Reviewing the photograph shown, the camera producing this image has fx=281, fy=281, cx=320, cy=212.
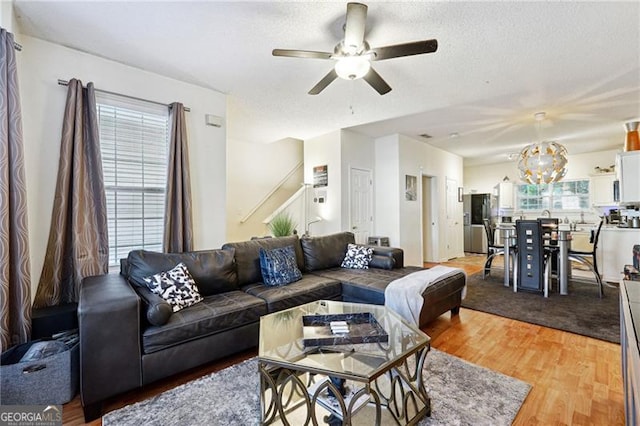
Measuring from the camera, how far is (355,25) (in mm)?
1940

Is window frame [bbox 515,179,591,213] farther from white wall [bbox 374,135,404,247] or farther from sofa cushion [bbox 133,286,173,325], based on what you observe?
sofa cushion [bbox 133,286,173,325]

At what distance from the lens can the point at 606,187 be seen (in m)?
6.45

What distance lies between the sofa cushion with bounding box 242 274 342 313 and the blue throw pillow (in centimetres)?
8

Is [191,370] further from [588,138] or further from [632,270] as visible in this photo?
[588,138]

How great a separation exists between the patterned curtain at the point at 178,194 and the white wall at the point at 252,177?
2.68 m

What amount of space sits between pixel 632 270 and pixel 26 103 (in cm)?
535

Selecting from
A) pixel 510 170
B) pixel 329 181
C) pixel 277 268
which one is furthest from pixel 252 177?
pixel 510 170

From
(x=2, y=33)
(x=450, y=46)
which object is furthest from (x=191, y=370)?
(x=450, y=46)

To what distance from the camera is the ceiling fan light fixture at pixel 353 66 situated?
2191 mm

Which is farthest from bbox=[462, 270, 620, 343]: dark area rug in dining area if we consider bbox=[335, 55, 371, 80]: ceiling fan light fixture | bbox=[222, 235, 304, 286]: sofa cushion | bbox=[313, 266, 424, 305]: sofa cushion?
bbox=[335, 55, 371, 80]: ceiling fan light fixture

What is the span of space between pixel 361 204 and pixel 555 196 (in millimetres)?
5726

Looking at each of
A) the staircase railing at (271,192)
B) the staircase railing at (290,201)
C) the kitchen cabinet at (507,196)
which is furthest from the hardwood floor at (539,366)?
the kitchen cabinet at (507,196)

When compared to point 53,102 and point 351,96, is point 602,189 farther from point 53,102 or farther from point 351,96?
point 53,102

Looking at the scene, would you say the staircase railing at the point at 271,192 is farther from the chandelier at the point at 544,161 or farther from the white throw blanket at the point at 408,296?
the chandelier at the point at 544,161
